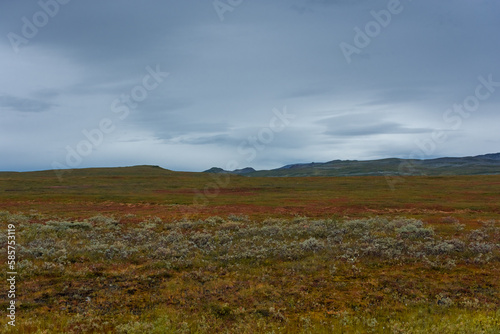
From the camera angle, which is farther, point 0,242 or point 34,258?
point 0,242

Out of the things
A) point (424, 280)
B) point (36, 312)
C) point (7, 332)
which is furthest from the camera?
point (424, 280)

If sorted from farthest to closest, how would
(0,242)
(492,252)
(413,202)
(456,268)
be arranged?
(413,202)
(0,242)
(492,252)
(456,268)

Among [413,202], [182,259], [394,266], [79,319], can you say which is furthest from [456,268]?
[413,202]

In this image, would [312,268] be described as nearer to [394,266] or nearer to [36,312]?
[394,266]

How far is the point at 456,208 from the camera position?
136 ft

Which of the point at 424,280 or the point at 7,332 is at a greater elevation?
the point at 7,332

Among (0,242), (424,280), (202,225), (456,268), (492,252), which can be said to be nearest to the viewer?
(424,280)

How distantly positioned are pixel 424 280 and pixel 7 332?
15.9 m

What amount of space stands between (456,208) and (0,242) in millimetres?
51095

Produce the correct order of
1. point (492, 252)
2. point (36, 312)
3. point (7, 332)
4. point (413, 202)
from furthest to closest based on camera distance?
point (413, 202) < point (492, 252) < point (36, 312) < point (7, 332)

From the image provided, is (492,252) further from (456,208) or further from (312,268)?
(456,208)

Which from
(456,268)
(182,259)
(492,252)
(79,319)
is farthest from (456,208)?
(79,319)

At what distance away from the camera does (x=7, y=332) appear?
28.9ft

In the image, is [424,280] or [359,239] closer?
[424,280]
